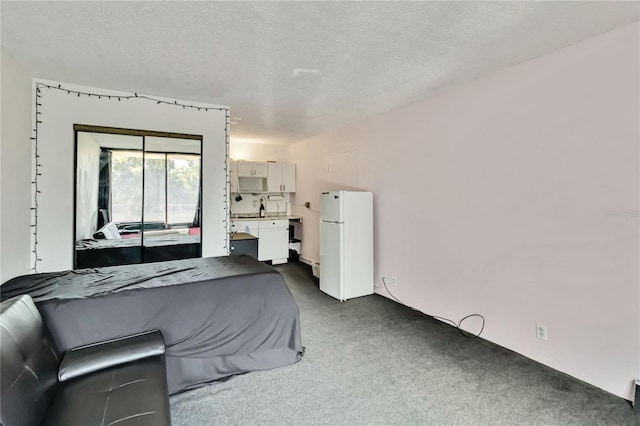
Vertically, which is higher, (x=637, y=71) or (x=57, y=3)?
(x=57, y=3)

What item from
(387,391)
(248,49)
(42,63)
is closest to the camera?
(387,391)

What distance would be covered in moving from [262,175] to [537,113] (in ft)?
15.5

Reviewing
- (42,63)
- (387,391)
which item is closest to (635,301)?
(387,391)

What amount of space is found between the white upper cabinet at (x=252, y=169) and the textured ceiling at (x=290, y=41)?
2.55 metres

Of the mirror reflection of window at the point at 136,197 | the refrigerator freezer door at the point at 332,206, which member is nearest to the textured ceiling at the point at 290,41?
the mirror reflection of window at the point at 136,197

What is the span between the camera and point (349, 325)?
325cm

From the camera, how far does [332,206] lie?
13.6 ft

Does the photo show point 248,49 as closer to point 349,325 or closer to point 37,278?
point 37,278

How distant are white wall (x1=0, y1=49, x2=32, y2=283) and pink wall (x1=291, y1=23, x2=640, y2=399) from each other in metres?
3.83

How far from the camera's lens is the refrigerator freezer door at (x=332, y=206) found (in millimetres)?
4027

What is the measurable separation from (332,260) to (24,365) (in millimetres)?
3185

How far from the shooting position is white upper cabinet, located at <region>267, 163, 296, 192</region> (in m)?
6.32

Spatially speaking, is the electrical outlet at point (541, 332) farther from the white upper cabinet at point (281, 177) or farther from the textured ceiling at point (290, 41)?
the white upper cabinet at point (281, 177)

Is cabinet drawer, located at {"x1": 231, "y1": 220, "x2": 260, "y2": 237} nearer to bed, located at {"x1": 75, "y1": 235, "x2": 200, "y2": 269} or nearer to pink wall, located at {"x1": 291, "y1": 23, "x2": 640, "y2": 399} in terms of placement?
bed, located at {"x1": 75, "y1": 235, "x2": 200, "y2": 269}
